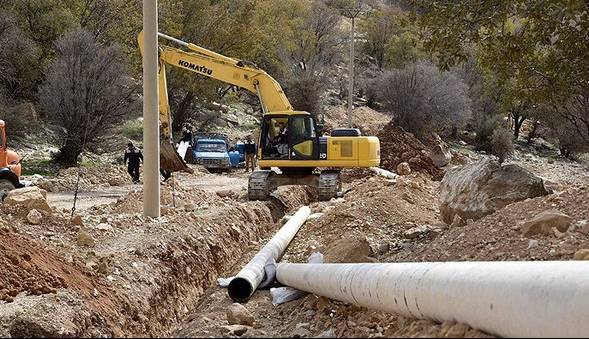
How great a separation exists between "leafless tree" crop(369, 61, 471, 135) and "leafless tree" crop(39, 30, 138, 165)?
1952 centimetres

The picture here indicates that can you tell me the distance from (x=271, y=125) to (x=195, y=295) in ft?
29.9

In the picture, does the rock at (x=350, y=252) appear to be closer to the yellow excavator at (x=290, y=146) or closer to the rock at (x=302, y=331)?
the rock at (x=302, y=331)

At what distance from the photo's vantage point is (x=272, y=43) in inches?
2144

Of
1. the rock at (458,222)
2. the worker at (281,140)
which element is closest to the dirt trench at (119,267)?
the rock at (458,222)

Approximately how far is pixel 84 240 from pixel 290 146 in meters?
9.51

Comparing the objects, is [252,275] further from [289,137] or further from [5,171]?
[289,137]

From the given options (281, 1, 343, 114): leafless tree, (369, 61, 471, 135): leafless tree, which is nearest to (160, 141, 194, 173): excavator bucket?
(369, 61, 471, 135): leafless tree

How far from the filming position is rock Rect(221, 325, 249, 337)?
6457mm

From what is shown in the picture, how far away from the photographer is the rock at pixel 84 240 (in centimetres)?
1117

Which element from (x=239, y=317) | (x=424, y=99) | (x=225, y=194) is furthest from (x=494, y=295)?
(x=424, y=99)

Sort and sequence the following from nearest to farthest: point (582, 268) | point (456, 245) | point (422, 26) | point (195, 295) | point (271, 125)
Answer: point (582, 268)
point (456, 245)
point (195, 295)
point (422, 26)
point (271, 125)

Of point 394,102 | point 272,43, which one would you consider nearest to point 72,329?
point 394,102

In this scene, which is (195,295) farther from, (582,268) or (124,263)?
(582,268)

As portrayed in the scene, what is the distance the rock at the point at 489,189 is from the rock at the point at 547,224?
3.33m
